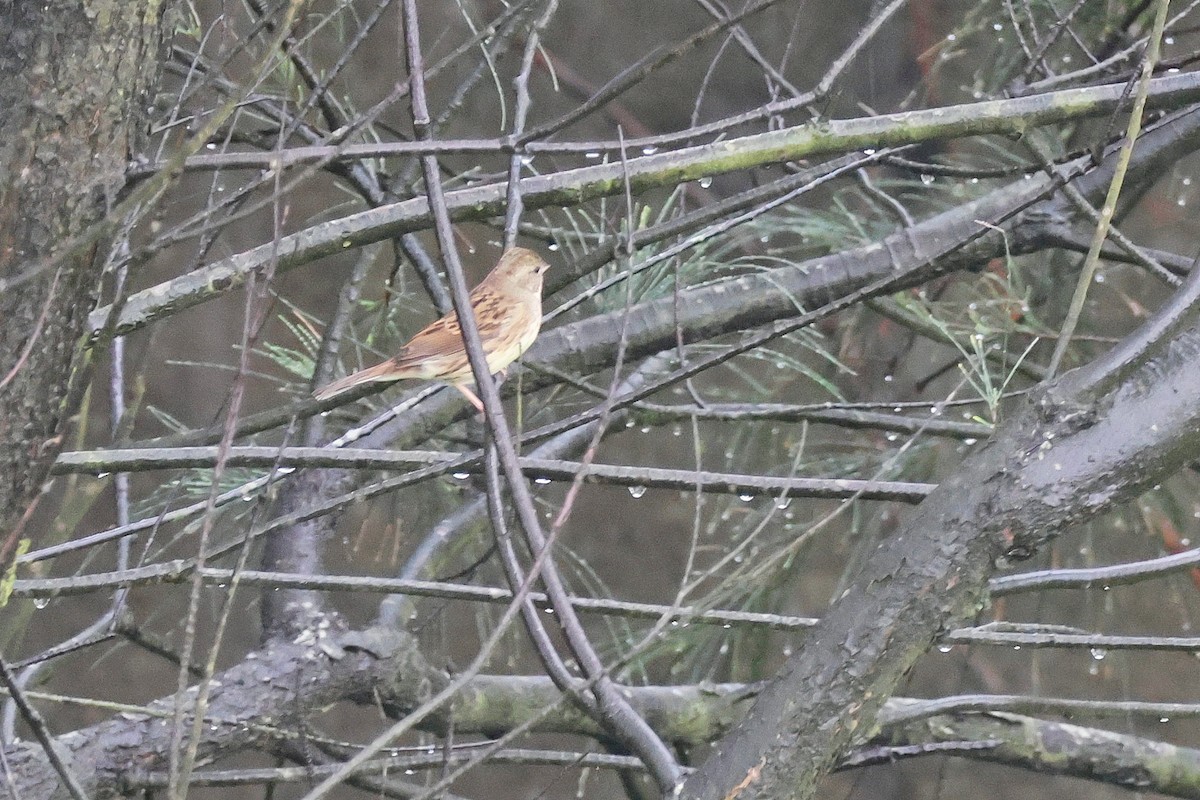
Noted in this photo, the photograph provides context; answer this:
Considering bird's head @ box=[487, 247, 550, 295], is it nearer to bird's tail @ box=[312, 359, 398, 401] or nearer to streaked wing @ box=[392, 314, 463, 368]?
streaked wing @ box=[392, 314, 463, 368]

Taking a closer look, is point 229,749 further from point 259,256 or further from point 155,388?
point 155,388

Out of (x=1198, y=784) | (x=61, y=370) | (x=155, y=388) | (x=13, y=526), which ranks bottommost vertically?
(x=1198, y=784)

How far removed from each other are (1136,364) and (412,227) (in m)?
0.68

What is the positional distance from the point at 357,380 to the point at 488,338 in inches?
13.6

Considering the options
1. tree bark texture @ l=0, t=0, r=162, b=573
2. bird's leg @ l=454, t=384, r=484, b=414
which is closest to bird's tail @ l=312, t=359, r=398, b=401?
bird's leg @ l=454, t=384, r=484, b=414

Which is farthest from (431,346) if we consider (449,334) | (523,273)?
(523,273)

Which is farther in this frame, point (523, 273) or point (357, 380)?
point (523, 273)

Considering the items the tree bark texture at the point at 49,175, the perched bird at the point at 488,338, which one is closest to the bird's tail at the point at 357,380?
the perched bird at the point at 488,338

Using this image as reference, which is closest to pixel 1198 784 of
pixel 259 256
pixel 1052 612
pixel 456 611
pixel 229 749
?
pixel 1052 612

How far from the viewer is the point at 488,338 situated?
7.11ft

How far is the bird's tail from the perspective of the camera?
1.75 meters

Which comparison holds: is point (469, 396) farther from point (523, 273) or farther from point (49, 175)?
point (49, 175)

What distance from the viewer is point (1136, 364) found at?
1.09 m

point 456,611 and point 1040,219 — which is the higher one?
point 1040,219
